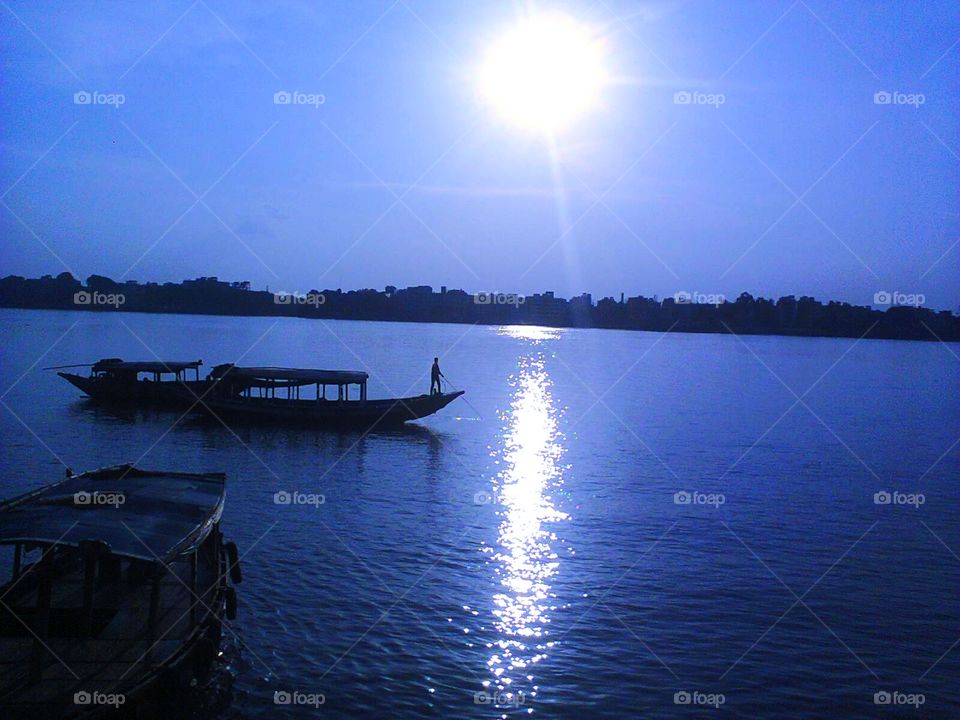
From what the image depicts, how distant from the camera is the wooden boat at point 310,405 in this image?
1173 inches

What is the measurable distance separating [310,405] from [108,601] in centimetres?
2104

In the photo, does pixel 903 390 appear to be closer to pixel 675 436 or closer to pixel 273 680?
pixel 675 436

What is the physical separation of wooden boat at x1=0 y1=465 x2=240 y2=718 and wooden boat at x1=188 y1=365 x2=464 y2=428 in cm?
1843

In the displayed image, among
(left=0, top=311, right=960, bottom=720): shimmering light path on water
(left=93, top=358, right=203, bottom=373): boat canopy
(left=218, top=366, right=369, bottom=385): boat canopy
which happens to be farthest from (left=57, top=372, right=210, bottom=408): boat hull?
(left=218, top=366, right=369, bottom=385): boat canopy

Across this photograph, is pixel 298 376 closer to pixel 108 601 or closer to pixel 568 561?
pixel 568 561

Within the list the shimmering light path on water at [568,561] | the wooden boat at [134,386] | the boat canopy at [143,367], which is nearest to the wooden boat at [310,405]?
the shimmering light path on water at [568,561]

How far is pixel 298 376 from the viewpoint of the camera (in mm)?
31297

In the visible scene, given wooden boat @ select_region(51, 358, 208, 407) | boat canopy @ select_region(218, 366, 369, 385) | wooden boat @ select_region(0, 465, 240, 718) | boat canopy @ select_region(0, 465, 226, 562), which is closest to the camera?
wooden boat @ select_region(0, 465, 240, 718)

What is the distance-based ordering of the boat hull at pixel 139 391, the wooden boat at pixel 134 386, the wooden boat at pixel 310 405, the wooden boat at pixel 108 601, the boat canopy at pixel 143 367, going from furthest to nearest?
the boat canopy at pixel 143 367, the wooden boat at pixel 134 386, the boat hull at pixel 139 391, the wooden boat at pixel 310 405, the wooden boat at pixel 108 601

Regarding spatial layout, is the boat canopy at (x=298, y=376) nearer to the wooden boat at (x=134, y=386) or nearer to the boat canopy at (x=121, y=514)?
the wooden boat at (x=134, y=386)

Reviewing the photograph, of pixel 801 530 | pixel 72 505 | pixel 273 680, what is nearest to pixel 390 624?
pixel 273 680

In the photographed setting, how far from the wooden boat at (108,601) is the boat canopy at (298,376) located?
1943 centimetres

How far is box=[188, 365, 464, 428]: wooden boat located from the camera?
29.8m

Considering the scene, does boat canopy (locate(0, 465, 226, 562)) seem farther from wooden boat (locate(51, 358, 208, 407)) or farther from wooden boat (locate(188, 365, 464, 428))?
wooden boat (locate(51, 358, 208, 407))
